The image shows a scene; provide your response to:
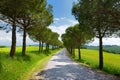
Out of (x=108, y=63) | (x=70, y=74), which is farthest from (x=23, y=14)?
(x=108, y=63)

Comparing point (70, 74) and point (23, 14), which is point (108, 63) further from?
point (70, 74)

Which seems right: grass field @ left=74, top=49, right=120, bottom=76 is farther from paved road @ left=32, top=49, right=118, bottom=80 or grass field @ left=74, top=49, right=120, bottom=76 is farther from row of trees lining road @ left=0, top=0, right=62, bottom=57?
row of trees lining road @ left=0, top=0, right=62, bottom=57

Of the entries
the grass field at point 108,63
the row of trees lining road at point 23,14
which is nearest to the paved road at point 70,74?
the grass field at point 108,63

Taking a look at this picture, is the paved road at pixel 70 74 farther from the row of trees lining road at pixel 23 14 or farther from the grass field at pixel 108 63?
the row of trees lining road at pixel 23 14

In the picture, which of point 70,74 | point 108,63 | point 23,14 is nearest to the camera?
point 70,74

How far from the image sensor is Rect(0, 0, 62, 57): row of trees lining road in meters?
24.6

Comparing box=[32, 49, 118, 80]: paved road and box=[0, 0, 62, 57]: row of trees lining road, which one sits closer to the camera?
box=[32, 49, 118, 80]: paved road

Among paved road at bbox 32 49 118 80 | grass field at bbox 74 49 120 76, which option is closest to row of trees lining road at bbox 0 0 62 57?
paved road at bbox 32 49 118 80

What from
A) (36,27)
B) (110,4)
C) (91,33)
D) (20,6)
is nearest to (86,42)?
(36,27)

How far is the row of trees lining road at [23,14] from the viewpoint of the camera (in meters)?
24.6

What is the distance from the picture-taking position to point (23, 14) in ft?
106

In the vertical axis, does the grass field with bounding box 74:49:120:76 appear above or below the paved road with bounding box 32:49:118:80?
below

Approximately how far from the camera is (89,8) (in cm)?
2181

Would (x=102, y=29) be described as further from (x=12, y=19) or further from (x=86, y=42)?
(x=86, y=42)
